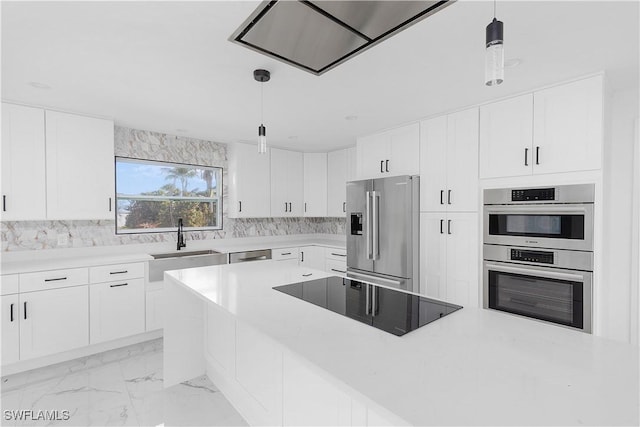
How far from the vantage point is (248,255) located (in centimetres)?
399

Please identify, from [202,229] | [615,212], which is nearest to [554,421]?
[615,212]

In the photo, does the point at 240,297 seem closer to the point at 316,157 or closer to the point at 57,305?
the point at 57,305

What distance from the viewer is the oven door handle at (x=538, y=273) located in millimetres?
2234

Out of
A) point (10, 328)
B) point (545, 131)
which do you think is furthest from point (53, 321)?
point (545, 131)

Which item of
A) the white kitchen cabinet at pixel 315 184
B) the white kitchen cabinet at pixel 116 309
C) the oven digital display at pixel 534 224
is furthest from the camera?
the white kitchen cabinet at pixel 315 184

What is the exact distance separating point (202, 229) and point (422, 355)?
3.72 m

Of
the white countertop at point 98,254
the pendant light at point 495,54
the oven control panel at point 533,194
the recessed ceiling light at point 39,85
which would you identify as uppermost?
the recessed ceiling light at point 39,85

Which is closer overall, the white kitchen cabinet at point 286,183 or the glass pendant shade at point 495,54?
the glass pendant shade at point 495,54

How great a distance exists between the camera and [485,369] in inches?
36.6

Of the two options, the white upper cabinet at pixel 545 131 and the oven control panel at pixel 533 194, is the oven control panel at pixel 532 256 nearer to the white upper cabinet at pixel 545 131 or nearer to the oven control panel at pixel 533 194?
the oven control panel at pixel 533 194

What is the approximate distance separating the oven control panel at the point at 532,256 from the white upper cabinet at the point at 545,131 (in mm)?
626

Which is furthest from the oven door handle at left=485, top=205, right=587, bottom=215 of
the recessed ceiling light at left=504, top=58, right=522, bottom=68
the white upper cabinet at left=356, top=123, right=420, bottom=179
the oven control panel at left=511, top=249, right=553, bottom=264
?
the recessed ceiling light at left=504, top=58, right=522, bottom=68

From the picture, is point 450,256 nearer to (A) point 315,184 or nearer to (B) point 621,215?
(B) point 621,215

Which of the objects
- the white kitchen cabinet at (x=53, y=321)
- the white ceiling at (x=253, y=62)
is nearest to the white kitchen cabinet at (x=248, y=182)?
the white ceiling at (x=253, y=62)
